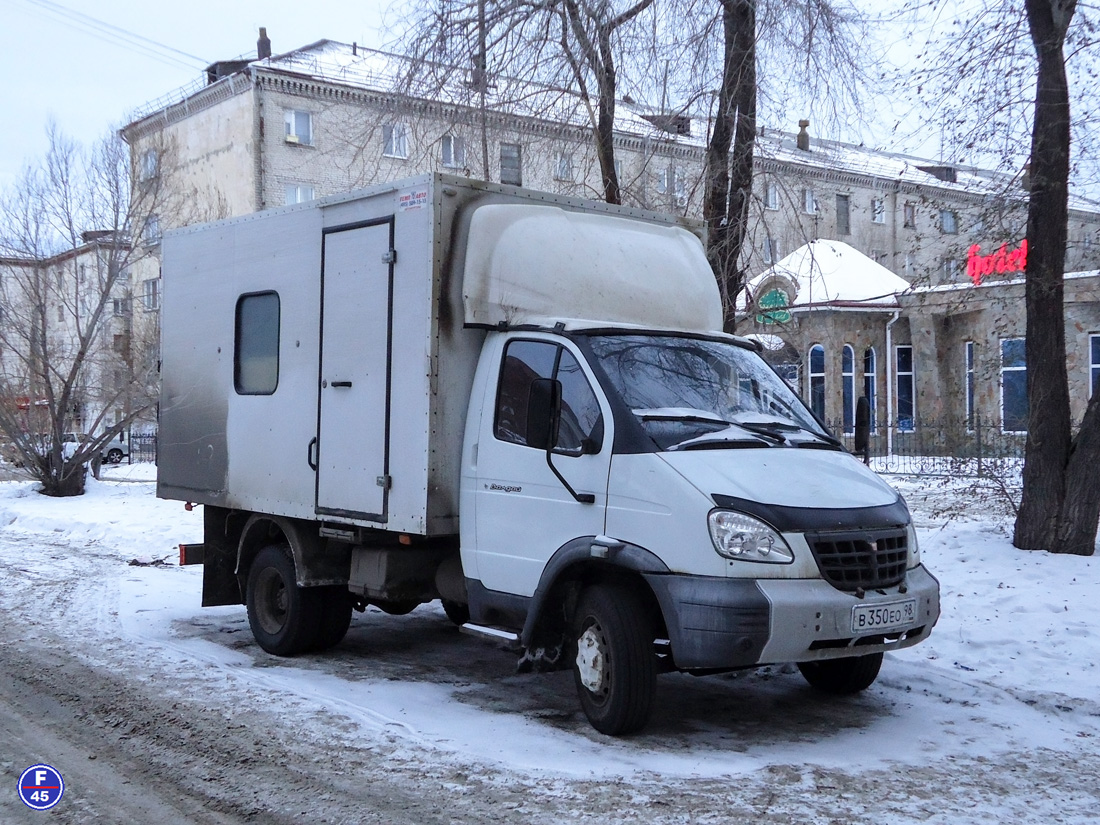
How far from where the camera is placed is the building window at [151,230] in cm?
2252

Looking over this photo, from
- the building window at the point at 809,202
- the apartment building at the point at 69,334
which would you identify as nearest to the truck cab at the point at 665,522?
the building window at the point at 809,202

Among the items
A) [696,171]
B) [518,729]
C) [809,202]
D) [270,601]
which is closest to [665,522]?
[518,729]

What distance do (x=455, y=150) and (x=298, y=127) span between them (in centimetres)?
2728

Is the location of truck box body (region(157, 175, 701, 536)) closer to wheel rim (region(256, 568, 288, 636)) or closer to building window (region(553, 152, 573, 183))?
wheel rim (region(256, 568, 288, 636))

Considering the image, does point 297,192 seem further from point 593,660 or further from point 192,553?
point 593,660

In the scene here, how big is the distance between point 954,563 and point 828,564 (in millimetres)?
4865

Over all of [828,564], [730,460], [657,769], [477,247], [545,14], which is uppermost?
[545,14]

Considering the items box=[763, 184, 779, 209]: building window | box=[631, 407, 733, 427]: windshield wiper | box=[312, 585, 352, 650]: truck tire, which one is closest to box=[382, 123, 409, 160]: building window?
box=[763, 184, 779, 209]: building window

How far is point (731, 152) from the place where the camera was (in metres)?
12.1

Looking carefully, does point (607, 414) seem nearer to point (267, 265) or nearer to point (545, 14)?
point (267, 265)

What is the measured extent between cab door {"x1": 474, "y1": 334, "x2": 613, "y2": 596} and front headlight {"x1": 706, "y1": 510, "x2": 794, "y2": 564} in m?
0.73

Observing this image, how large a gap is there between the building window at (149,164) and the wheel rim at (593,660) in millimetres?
19064

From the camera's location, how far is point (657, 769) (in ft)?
18.2

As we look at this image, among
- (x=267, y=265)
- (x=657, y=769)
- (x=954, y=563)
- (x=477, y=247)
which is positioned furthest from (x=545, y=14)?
(x=657, y=769)
